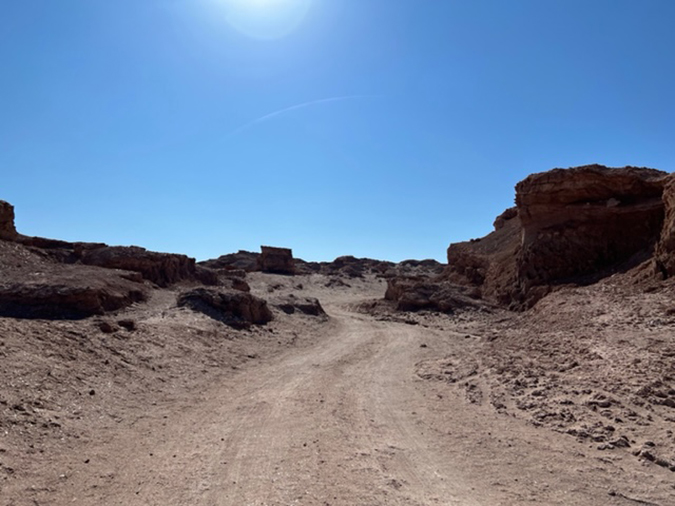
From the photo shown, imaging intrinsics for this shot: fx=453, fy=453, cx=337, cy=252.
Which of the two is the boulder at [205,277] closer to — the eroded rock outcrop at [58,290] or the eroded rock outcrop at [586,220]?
the eroded rock outcrop at [58,290]

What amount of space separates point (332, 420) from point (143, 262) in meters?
20.3

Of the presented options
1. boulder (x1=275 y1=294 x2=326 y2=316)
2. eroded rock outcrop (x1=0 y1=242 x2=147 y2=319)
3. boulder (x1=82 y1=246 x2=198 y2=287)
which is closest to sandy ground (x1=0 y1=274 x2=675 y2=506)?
eroded rock outcrop (x1=0 y1=242 x2=147 y2=319)

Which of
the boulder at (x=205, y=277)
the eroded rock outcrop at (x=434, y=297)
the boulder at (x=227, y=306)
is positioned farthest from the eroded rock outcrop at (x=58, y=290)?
the eroded rock outcrop at (x=434, y=297)

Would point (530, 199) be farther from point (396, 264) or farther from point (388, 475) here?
point (396, 264)

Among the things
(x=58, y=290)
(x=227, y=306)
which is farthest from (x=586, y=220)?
(x=58, y=290)

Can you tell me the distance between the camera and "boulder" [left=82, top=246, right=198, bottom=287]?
24.8 metres

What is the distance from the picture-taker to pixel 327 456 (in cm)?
606

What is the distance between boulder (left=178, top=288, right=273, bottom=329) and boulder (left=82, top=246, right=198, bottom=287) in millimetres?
7180

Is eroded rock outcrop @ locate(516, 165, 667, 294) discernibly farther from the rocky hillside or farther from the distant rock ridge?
the distant rock ridge

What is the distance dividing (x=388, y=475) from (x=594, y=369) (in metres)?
5.62

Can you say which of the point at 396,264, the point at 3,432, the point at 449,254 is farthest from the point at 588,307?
the point at 396,264

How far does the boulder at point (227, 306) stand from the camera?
57.2 ft

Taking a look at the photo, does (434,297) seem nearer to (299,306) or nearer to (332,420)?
(299,306)

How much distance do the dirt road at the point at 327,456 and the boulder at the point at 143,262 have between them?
16.9 meters
